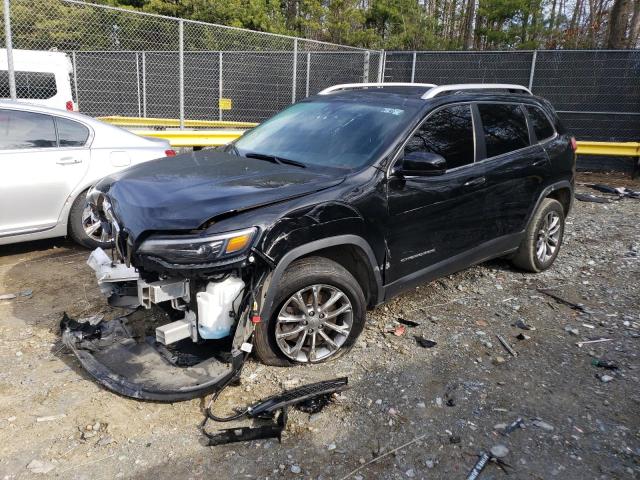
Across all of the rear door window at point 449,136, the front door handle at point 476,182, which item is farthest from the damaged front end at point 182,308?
the front door handle at point 476,182

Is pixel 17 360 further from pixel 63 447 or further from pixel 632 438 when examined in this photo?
pixel 632 438

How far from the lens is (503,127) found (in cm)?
459

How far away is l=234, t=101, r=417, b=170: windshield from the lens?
371cm

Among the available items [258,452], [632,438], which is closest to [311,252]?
[258,452]

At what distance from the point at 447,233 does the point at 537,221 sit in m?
1.53

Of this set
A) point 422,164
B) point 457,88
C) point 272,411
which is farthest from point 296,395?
point 457,88

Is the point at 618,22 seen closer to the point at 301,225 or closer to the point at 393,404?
the point at 301,225

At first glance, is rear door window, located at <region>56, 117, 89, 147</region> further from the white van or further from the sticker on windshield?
the white van

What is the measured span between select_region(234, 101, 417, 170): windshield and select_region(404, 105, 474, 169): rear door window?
16cm

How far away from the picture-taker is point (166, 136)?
27.9 feet

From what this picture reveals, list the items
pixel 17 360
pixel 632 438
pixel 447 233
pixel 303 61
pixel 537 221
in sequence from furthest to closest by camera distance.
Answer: pixel 303 61
pixel 537 221
pixel 447 233
pixel 17 360
pixel 632 438

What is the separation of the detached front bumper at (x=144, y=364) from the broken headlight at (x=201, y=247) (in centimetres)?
62

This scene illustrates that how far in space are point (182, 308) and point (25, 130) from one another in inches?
132

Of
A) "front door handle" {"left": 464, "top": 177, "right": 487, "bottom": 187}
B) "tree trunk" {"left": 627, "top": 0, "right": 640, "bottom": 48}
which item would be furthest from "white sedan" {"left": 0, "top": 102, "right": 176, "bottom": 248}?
"tree trunk" {"left": 627, "top": 0, "right": 640, "bottom": 48}
